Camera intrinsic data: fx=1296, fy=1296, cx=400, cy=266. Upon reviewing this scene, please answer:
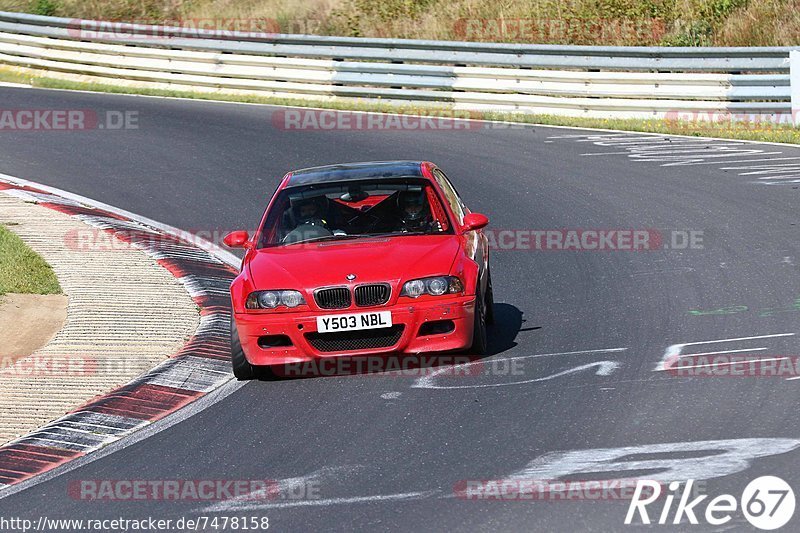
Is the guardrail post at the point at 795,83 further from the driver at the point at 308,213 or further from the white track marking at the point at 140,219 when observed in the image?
the driver at the point at 308,213

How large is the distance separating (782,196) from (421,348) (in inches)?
304

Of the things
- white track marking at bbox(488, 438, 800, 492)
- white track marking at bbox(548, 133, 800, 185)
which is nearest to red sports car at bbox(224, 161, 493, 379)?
white track marking at bbox(488, 438, 800, 492)

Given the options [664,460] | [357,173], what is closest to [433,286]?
[357,173]

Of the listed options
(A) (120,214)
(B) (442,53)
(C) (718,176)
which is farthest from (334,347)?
(B) (442,53)

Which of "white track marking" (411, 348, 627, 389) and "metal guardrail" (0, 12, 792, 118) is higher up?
"metal guardrail" (0, 12, 792, 118)

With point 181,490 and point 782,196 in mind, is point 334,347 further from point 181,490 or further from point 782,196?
point 782,196

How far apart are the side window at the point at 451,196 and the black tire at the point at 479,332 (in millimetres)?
1020

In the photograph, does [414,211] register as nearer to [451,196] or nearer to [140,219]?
[451,196]

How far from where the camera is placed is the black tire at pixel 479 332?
9.35 meters

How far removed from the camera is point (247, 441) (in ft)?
25.5

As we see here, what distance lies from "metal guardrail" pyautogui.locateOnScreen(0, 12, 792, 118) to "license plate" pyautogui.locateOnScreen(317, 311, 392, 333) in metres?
12.7

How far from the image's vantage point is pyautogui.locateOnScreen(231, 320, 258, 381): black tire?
929cm

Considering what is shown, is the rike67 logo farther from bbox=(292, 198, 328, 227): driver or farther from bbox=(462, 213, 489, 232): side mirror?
bbox=(292, 198, 328, 227): driver

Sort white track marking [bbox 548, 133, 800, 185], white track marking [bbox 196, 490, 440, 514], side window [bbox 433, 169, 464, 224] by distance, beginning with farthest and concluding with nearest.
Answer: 1. white track marking [bbox 548, 133, 800, 185]
2. side window [bbox 433, 169, 464, 224]
3. white track marking [bbox 196, 490, 440, 514]
